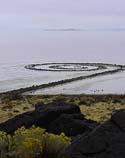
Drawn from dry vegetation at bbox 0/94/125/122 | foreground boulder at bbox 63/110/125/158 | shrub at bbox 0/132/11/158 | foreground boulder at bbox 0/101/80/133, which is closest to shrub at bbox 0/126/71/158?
shrub at bbox 0/132/11/158

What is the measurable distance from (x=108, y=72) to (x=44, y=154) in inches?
2446

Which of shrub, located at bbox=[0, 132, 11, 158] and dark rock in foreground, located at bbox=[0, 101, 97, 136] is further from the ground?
shrub, located at bbox=[0, 132, 11, 158]

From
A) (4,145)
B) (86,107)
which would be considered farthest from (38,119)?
(86,107)

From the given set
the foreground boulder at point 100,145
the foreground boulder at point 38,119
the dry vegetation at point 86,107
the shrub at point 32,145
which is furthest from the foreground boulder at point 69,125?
the dry vegetation at point 86,107

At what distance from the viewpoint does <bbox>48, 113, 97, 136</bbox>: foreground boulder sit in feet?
43.0

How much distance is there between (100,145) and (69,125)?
5.70m

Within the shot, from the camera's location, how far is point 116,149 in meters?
7.65

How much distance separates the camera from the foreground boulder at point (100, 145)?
25.0ft

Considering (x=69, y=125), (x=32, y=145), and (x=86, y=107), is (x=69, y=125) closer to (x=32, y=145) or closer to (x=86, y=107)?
(x=32, y=145)

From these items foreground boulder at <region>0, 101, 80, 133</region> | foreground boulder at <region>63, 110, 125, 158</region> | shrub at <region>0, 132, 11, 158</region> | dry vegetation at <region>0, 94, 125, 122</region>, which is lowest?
dry vegetation at <region>0, 94, 125, 122</region>

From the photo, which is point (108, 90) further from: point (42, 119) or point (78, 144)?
point (78, 144)

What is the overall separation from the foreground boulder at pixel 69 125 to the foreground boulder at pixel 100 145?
474 centimetres

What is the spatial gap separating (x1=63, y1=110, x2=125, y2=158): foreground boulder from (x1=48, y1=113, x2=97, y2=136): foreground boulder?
474 cm

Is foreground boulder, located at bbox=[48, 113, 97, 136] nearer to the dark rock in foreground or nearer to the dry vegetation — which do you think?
the dark rock in foreground
